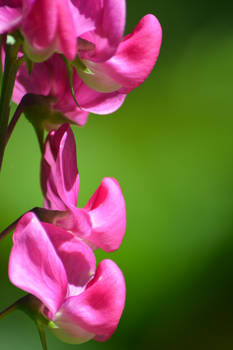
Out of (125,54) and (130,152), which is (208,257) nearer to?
(130,152)

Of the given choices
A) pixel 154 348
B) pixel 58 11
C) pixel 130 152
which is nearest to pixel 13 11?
pixel 58 11

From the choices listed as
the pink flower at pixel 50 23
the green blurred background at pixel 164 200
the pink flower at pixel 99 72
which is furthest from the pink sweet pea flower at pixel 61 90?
the green blurred background at pixel 164 200

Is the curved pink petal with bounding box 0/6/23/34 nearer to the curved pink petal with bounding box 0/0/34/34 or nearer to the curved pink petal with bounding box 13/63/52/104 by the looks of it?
the curved pink petal with bounding box 0/0/34/34

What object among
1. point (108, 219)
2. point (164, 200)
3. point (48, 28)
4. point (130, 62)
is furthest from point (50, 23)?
point (164, 200)

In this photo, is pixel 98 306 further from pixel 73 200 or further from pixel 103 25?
A: pixel 103 25

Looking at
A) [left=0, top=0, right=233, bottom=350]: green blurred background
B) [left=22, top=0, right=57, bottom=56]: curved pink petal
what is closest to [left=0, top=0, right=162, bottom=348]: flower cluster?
[left=22, top=0, right=57, bottom=56]: curved pink petal
